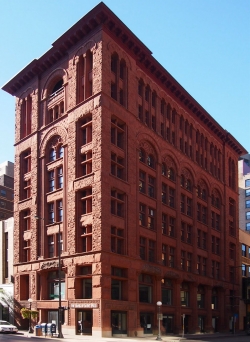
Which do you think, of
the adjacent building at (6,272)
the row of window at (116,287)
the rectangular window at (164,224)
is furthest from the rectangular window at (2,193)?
the rectangular window at (164,224)

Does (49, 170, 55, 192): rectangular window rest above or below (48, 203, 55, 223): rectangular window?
above

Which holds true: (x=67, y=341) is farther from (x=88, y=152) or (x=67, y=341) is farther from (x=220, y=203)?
(x=220, y=203)

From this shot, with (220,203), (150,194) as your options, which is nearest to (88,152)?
(150,194)

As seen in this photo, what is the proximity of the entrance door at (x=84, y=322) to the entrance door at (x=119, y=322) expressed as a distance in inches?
86.7

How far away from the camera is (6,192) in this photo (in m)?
108

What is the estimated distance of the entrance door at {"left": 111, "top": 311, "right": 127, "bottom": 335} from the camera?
162ft

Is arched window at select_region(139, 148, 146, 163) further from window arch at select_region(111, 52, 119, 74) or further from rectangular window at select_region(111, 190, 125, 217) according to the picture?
window arch at select_region(111, 52, 119, 74)

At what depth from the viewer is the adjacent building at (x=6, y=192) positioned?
10616cm

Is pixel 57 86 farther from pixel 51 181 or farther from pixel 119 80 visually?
pixel 51 181

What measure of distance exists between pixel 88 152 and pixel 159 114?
14.4 meters

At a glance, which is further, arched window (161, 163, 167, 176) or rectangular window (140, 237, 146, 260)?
arched window (161, 163, 167, 176)

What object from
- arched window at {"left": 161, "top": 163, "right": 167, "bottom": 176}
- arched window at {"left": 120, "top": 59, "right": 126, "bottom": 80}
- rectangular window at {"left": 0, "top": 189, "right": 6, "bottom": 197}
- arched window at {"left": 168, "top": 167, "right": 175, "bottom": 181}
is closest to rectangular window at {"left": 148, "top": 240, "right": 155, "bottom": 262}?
arched window at {"left": 161, "top": 163, "right": 167, "bottom": 176}

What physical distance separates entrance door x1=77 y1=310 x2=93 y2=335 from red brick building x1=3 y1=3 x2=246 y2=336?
10 cm

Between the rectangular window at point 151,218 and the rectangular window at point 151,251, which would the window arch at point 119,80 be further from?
the rectangular window at point 151,251
